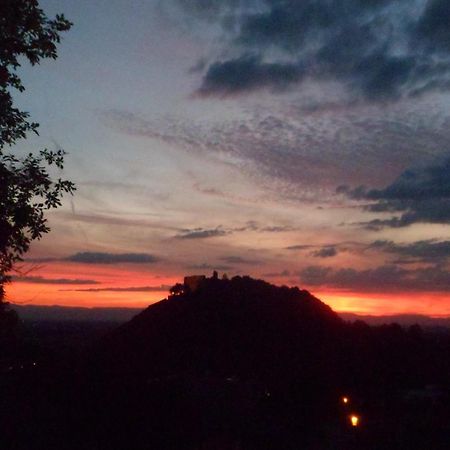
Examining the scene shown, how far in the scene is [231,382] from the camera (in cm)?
2645

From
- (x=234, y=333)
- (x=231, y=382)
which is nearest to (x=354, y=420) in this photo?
(x=231, y=382)

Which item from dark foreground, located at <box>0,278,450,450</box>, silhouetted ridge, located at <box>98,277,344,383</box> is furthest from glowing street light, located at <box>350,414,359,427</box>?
silhouetted ridge, located at <box>98,277,344,383</box>

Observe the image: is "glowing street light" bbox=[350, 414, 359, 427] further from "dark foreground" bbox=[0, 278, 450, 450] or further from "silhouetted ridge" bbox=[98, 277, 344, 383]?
"silhouetted ridge" bbox=[98, 277, 344, 383]

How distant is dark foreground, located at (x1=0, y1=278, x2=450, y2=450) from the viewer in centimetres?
1501

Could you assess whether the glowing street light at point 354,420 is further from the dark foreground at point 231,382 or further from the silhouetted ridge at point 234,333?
the silhouetted ridge at point 234,333

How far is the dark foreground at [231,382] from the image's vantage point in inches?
591

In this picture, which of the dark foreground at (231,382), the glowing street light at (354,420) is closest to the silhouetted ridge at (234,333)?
the dark foreground at (231,382)

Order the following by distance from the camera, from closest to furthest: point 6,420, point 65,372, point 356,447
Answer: point 6,420 < point 65,372 < point 356,447

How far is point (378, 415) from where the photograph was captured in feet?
86.7

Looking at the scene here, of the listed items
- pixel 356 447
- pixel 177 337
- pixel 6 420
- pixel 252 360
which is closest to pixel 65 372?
pixel 6 420

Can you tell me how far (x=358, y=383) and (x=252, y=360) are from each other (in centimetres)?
656

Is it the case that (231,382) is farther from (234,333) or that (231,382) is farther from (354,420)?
(234,333)

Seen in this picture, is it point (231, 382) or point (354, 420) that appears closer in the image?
point (354, 420)

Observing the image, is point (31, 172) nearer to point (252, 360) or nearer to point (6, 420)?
point (6, 420)
